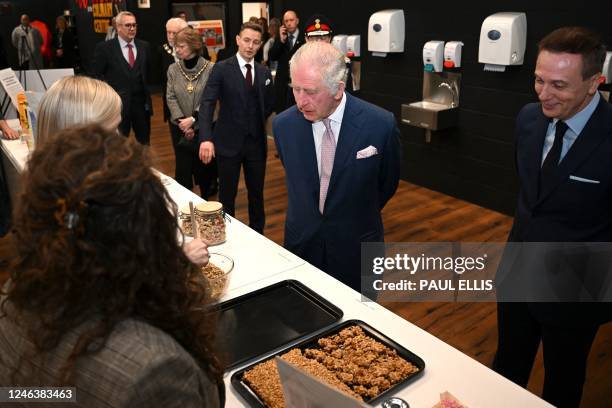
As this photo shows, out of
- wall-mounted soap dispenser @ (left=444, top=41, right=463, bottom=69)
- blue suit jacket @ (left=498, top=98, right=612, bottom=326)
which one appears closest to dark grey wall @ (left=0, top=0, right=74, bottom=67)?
wall-mounted soap dispenser @ (left=444, top=41, right=463, bottom=69)

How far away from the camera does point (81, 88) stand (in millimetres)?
1872

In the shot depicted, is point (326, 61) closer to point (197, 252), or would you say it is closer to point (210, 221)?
point (210, 221)

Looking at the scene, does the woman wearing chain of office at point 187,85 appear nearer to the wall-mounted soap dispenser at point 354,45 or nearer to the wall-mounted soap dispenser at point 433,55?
the wall-mounted soap dispenser at point 354,45

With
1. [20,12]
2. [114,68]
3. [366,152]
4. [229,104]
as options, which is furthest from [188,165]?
[20,12]

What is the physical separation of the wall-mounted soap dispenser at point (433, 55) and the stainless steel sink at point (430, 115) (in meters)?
0.36

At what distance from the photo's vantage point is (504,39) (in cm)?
408

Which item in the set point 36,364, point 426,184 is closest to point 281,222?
point 426,184

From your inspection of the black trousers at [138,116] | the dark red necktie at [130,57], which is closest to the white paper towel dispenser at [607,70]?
the black trousers at [138,116]

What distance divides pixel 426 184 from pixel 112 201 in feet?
16.2

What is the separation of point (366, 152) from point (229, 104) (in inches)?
75.2

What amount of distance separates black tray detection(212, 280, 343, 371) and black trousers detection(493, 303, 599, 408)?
86cm

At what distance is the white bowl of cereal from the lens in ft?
5.49

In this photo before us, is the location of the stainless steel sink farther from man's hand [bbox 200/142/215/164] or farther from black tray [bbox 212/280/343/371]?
black tray [bbox 212/280/343/371]

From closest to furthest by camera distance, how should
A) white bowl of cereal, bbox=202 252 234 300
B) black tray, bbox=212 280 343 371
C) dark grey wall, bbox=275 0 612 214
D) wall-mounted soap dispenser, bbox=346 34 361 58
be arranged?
black tray, bbox=212 280 343 371 < white bowl of cereal, bbox=202 252 234 300 < dark grey wall, bbox=275 0 612 214 < wall-mounted soap dispenser, bbox=346 34 361 58
